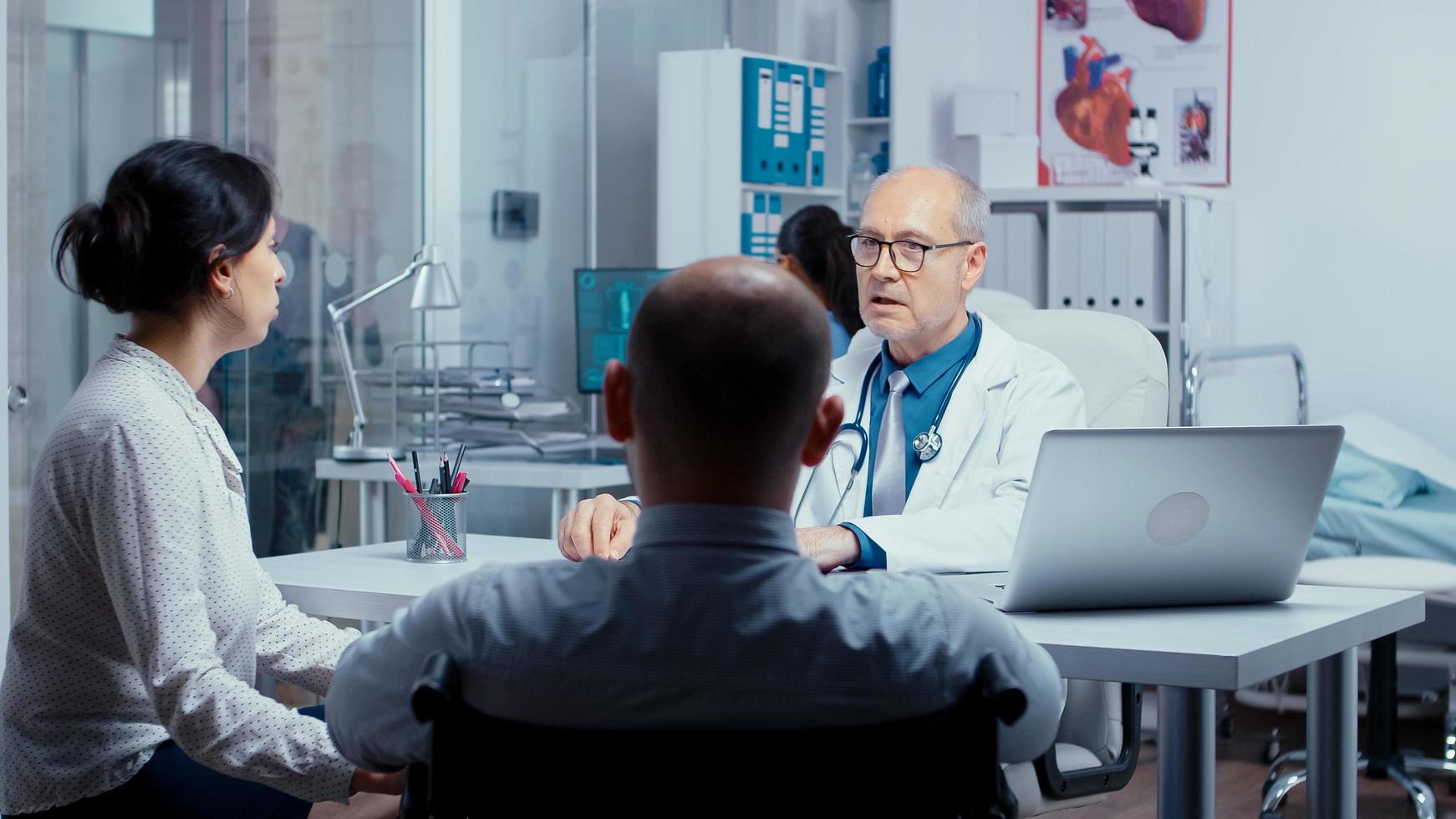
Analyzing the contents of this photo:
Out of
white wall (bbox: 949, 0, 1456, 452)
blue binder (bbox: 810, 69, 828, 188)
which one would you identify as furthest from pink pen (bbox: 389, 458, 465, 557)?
white wall (bbox: 949, 0, 1456, 452)

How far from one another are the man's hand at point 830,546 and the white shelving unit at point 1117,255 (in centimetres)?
320

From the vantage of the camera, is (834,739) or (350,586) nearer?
(834,739)

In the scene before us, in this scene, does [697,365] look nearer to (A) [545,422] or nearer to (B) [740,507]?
(B) [740,507]

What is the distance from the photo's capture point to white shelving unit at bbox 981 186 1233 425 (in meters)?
4.93

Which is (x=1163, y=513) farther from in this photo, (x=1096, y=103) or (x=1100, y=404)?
(x=1096, y=103)

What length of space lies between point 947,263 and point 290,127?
7.99 feet

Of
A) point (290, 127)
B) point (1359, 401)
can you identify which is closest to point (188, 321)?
point (290, 127)

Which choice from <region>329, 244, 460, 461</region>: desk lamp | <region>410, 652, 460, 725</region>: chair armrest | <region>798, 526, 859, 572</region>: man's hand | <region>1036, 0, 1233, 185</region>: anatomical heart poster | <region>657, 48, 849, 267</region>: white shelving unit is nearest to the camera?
<region>410, 652, 460, 725</region>: chair armrest

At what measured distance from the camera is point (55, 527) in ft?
5.23

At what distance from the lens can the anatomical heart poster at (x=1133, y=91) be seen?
5711mm

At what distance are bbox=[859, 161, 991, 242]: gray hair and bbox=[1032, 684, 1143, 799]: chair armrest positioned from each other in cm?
75

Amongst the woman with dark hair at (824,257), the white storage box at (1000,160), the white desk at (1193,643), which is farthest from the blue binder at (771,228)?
the white desk at (1193,643)

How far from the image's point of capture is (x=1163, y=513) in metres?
1.57

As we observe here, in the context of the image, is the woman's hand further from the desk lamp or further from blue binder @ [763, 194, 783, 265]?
blue binder @ [763, 194, 783, 265]
